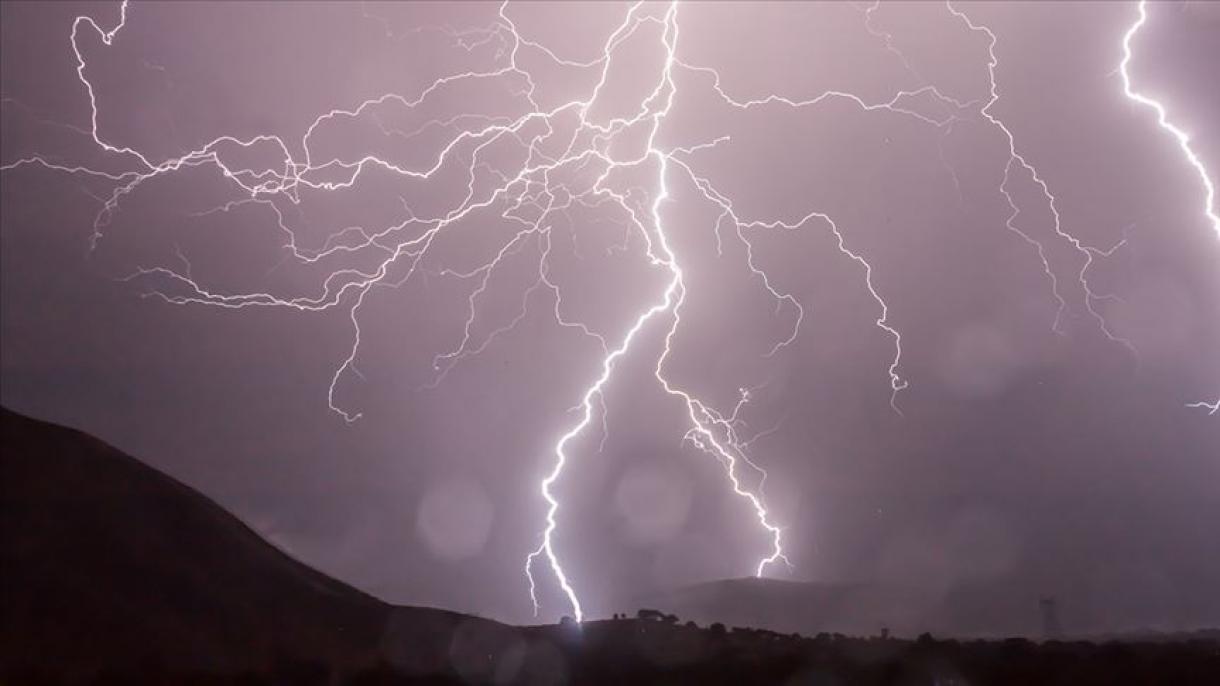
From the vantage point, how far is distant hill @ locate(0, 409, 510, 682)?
16.4 m

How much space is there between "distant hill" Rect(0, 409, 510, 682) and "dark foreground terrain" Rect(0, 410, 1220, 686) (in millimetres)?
35

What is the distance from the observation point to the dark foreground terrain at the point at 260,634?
36.0ft

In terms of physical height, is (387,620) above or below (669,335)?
below

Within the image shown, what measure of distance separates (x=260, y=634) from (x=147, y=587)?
2.23 metres

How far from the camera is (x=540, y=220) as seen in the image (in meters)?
14.5

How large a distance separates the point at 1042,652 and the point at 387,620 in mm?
12144

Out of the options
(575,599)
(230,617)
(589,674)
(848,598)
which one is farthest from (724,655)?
(230,617)

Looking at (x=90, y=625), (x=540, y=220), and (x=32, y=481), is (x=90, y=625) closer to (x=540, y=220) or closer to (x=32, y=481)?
(x=32, y=481)

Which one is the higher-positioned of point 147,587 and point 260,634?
point 147,587

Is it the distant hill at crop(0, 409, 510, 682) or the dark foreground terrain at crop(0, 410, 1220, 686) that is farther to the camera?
the distant hill at crop(0, 409, 510, 682)

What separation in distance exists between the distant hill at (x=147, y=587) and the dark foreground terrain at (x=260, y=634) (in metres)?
0.04

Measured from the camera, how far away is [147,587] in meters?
18.3

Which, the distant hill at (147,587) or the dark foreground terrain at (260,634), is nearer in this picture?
the dark foreground terrain at (260,634)

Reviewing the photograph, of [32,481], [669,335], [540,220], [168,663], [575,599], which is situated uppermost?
[540,220]
